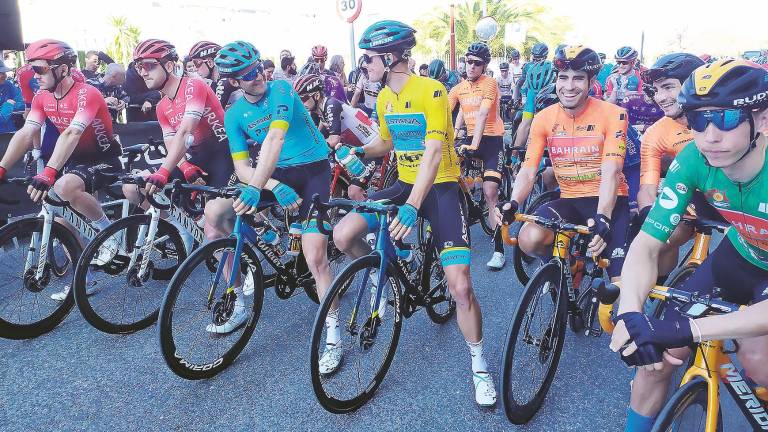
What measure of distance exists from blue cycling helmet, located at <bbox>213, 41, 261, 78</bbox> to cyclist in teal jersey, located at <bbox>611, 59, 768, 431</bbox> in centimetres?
285

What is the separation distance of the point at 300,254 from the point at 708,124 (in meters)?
2.94

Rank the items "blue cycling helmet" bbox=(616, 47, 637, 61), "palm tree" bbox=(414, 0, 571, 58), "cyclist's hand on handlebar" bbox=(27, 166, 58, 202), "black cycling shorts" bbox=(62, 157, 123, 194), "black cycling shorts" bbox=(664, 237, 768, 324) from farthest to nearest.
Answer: "palm tree" bbox=(414, 0, 571, 58) < "blue cycling helmet" bbox=(616, 47, 637, 61) < "black cycling shorts" bbox=(62, 157, 123, 194) < "cyclist's hand on handlebar" bbox=(27, 166, 58, 202) < "black cycling shorts" bbox=(664, 237, 768, 324)

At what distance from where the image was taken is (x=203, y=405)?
3.37 m

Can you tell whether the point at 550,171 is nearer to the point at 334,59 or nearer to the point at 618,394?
the point at 618,394

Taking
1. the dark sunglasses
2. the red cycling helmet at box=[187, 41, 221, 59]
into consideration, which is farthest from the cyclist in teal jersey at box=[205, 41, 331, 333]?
the red cycling helmet at box=[187, 41, 221, 59]

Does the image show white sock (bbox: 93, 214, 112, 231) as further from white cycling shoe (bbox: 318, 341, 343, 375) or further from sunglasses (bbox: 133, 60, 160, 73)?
white cycling shoe (bbox: 318, 341, 343, 375)

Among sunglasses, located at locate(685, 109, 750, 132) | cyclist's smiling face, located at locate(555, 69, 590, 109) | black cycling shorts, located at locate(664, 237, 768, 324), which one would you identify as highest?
sunglasses, located at locate(685, 109, 750, 132)

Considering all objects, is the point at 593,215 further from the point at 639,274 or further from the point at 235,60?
the point at 235,60

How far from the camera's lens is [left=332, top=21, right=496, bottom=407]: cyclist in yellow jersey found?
11.0ft

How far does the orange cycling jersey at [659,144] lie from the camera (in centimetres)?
414

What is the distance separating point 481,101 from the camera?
7.03 metres

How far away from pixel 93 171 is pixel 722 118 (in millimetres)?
4969

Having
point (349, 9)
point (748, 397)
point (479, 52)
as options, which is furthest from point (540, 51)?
point (748, 397)

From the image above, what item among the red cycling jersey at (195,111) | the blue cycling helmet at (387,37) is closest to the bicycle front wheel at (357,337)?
the blue cycling helmet at (387,37)
